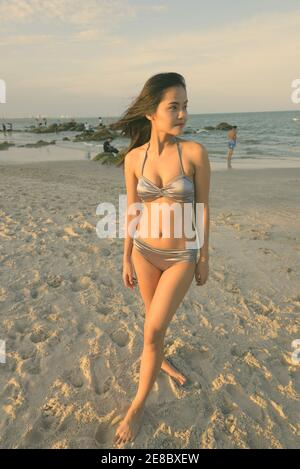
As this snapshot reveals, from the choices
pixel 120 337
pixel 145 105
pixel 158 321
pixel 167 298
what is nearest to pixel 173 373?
pixel 120 337

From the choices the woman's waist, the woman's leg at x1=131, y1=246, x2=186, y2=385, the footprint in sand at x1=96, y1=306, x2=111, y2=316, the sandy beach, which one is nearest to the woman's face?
the woman's waist

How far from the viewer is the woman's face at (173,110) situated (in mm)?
2252

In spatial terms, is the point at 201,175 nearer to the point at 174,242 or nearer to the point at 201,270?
the point at 174,242

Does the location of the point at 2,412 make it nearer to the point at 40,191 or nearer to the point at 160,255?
the point at 160,255

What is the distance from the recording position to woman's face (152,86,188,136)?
2252mm

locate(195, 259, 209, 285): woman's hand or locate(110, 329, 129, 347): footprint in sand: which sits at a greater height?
locate(195, 259, 209, 285): woman's hand

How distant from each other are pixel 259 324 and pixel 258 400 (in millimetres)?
1125

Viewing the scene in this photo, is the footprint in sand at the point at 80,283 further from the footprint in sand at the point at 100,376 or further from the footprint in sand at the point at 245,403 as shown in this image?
the footprint in sand at the point at 245,403

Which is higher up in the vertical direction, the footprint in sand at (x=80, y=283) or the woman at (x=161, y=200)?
the woman at (x=161, y=200)

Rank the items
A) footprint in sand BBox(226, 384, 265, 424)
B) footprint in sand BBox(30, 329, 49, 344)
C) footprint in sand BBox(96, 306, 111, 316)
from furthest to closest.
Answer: footprint in sand BBox(96, 306, 111, 316), footprint in sand BBox(30, 329, 49, 344), footprint in sand BBox(226, 384, 265, 424)

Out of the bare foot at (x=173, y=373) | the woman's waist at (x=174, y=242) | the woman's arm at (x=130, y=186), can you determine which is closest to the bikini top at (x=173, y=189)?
the woman's arm at (x=130, y=186)

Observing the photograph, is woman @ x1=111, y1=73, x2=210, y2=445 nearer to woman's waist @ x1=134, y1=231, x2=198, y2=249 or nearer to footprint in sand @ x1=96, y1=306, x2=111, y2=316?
woman's waist @ x1=134, y1=231, x2=198, y2=249

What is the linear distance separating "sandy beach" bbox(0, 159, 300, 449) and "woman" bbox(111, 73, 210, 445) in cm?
41

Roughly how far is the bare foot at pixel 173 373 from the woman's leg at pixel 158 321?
524 mm
